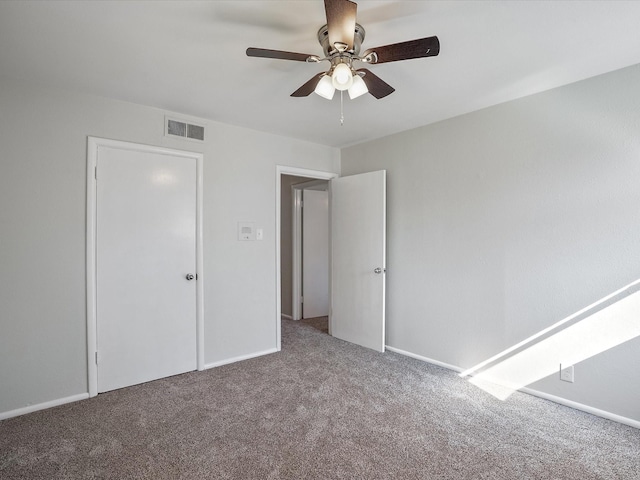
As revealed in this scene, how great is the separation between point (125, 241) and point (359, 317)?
2.50 m

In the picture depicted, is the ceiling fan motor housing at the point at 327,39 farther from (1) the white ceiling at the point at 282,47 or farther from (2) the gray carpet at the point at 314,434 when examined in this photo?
(2) the gray carpet at the point at 314,434

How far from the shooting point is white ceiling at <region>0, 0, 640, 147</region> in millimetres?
1691

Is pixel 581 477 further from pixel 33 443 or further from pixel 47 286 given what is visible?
pixel 47 286

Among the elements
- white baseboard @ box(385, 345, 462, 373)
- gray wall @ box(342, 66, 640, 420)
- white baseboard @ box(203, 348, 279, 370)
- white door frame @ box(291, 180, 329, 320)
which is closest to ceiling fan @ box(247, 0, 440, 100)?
gray wall @ box(342, 66, 640, 420)

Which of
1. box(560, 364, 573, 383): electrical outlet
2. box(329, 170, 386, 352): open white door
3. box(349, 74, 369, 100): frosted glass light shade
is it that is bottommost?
box(560, 364, 573, 383): electrical outlet

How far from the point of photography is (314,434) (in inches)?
84.7

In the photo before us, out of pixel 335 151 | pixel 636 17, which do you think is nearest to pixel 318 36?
pixel 636 17

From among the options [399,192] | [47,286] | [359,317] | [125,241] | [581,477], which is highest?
[399,192]

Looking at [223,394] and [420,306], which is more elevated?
[420,306]

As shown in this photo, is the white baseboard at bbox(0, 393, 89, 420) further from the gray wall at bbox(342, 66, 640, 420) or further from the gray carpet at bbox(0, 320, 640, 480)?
the gray wall at bbox(342, 66, 640, 420)

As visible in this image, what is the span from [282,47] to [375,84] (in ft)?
2.00

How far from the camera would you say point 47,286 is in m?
2.51

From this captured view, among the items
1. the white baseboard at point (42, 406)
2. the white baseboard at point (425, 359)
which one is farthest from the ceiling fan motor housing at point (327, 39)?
the white baseboard at point (42, 406)

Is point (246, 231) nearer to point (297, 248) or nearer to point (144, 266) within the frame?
point (144, 266)
